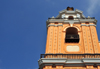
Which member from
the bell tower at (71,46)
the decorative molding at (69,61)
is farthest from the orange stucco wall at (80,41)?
the decorative molding at (69,61)

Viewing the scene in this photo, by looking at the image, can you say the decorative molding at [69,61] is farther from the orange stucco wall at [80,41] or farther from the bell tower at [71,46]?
the orange stucco wall at [80,41]

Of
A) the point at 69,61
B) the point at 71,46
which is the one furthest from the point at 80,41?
the point at 69,61

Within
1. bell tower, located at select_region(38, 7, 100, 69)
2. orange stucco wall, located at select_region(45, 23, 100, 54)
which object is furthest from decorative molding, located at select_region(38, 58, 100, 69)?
orange stucco wall, located at select_region(45, 23, 100, 54)

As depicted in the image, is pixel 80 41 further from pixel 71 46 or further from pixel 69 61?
pixel 69 61

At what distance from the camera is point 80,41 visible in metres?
17.6

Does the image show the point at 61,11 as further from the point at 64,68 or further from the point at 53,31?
the point at 64,68

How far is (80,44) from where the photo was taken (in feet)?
56.6

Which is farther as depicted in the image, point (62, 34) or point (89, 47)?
point (62, 34)

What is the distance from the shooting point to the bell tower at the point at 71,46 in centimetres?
1472

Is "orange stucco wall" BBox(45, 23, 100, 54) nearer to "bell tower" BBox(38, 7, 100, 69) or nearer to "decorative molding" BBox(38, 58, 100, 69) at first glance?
"bell tower" BBox(38, 7, 100, 69)

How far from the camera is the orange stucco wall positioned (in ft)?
53.9

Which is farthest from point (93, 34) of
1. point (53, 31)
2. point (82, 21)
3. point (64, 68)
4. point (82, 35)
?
point (64, 68)

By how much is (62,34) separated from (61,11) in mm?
5461

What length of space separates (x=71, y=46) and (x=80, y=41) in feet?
3.57
